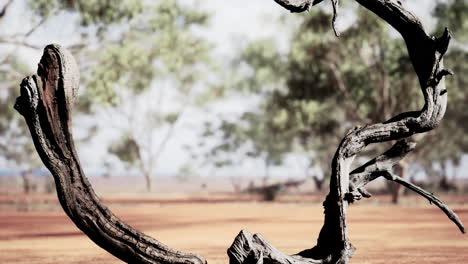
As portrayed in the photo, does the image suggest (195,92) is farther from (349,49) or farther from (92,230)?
(92,230)

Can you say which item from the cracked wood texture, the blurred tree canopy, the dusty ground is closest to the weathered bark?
the cracked wood texture

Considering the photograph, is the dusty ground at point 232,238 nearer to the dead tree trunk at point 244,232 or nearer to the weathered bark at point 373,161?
the weathered bark at point 373,161

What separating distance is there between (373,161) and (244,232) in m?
1.53

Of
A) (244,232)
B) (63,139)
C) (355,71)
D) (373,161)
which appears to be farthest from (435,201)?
(355,71)

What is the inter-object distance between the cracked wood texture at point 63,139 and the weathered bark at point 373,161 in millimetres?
1108

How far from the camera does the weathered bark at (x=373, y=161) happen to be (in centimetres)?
550

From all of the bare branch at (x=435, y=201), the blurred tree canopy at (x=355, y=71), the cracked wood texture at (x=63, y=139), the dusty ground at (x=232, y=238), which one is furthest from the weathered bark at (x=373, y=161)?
the blurred tree canopy at (x=355, y=71)

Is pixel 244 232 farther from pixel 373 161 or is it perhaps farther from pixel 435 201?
pixel 435 201

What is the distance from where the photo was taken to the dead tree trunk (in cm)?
471

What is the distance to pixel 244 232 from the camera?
541cm

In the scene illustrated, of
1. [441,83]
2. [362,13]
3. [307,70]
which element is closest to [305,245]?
[441,83]

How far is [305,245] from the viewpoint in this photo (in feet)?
39.1

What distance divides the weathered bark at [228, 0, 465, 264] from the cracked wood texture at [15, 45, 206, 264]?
3.63 ft

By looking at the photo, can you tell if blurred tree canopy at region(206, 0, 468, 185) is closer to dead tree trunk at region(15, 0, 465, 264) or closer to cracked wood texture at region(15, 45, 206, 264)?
dead tree trunk at region(15, 0, 465, 264)
